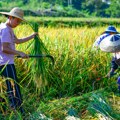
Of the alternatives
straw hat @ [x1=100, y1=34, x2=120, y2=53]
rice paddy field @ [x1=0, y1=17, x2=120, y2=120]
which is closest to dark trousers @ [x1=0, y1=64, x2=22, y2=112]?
rice paddy field @ [x1=0, y1=17, x2=120, y2=120]

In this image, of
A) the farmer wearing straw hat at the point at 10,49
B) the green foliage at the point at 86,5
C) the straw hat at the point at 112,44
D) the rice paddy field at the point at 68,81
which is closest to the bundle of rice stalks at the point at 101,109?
the rice paddy field at the point at 68,81

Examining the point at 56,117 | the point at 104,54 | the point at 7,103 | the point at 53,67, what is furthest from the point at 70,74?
the point at 7,103

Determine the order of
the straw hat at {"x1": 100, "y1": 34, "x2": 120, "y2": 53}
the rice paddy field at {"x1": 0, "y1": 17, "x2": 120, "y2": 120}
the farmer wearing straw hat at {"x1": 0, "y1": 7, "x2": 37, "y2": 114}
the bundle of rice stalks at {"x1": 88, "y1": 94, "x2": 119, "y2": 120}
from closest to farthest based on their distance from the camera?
1. the bundle of rice stalks at {"x1": 88, "y1": 94, "x2": 119, "y2": 120}
2. the farmer wearing straw hat at {"x1": 0, "y1": 7, "x2": 37, "y2": 114}
3. the rice paddy field at {"x1": 0, "y1": 17, "x2": 120, "y2": 120}
4. the straw hat at {"x1": 100, "y1": 34, "x2": 120, "y2": 53}

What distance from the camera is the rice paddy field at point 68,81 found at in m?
4.50

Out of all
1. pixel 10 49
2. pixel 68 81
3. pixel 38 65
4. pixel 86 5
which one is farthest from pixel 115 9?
pixel 10 49

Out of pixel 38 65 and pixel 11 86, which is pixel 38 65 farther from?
pixel 11 86

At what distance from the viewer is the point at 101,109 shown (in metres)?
4.23

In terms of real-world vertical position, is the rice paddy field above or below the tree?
above

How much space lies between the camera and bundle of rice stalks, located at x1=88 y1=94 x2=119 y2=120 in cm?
412

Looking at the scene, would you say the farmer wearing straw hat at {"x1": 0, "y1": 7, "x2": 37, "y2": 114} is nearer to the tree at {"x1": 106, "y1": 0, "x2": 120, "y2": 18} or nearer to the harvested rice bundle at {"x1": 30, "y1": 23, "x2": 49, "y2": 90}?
the harvested rice bundle at {"x1": 30, "y1": 23, "x2": 49, "y2": 90}

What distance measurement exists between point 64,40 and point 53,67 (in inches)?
37.8

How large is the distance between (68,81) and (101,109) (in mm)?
1500

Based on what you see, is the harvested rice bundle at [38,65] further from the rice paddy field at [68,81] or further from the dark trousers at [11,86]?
the dark trousers at [11,86]

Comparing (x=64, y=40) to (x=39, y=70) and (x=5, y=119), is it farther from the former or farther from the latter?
(x=5, y=119)
